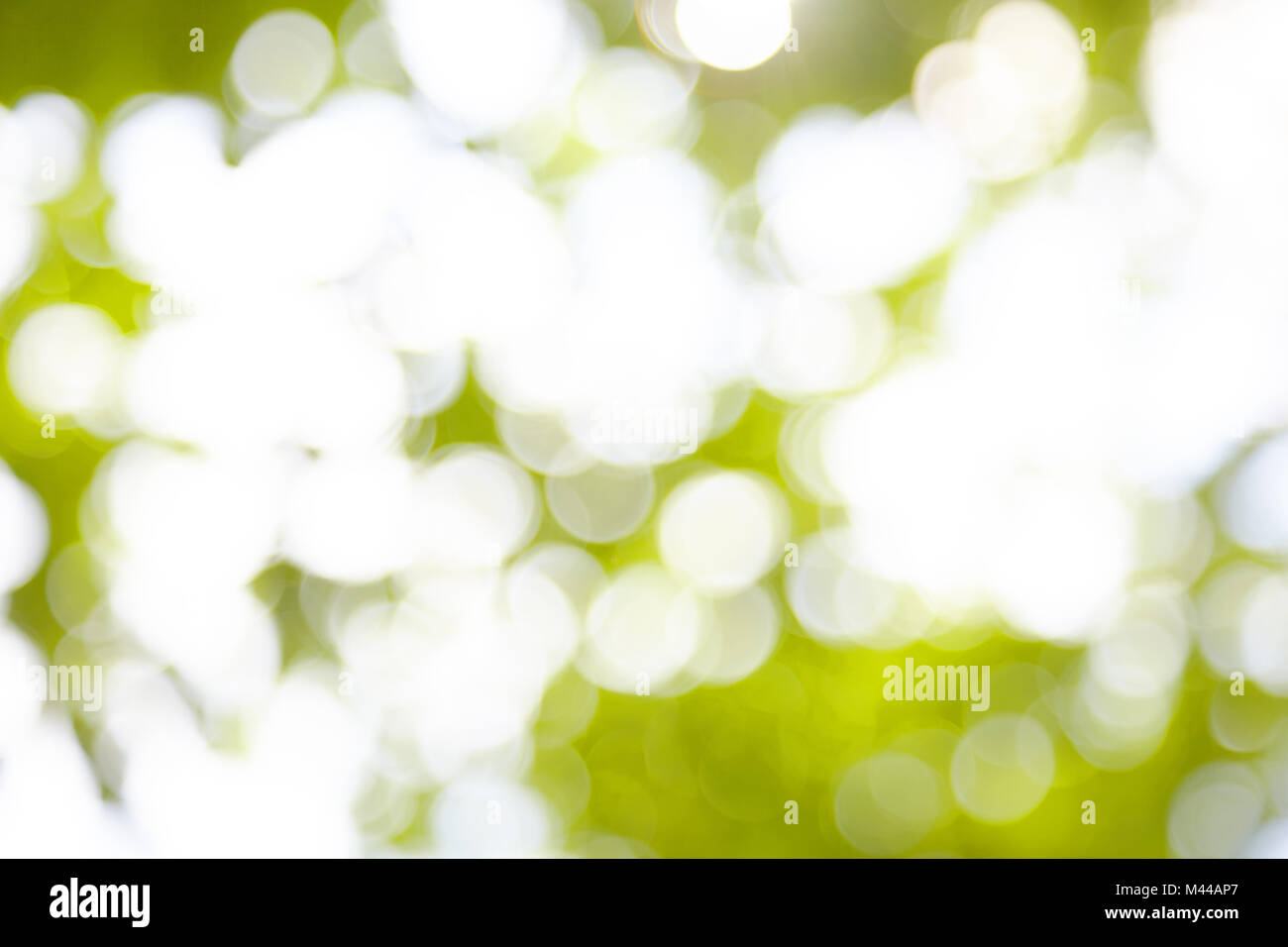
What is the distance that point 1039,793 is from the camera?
3.73 ft

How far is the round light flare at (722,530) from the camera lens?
3.72 feet

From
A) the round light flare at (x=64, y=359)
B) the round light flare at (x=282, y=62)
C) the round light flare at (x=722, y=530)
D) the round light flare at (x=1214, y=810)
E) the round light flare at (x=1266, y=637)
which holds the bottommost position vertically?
the round light flare at (x=1214, y=810)

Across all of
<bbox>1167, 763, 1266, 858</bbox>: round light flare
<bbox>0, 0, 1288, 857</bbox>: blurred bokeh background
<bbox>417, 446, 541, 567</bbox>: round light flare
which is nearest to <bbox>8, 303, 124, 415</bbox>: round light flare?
<bbox>0, 0, 1288, 857</bbox>: blurred bokeh background

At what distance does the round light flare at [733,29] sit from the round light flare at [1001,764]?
2.91 feet

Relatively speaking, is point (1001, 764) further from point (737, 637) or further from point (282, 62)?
point (282, 62)

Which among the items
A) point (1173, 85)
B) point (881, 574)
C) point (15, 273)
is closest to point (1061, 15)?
point (1173, 85)

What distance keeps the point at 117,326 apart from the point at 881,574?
3.27 feet

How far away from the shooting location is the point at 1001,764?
3.74ft

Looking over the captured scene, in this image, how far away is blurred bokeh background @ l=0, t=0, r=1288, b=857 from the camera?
1124 millimetres

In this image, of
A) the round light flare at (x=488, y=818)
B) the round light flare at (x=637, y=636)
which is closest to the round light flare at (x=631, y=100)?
the round light flare at (x=637, y=636)

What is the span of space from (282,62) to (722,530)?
0.81 metres

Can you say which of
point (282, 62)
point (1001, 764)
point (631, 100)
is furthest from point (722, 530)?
point (282, 62)

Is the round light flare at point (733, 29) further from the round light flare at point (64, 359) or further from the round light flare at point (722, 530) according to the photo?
the round light flare at point (64, 359)

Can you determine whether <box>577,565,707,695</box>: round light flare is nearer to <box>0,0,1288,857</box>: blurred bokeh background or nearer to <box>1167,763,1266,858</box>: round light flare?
<box>0,0,1288,857</box>: blurred bokeh background
